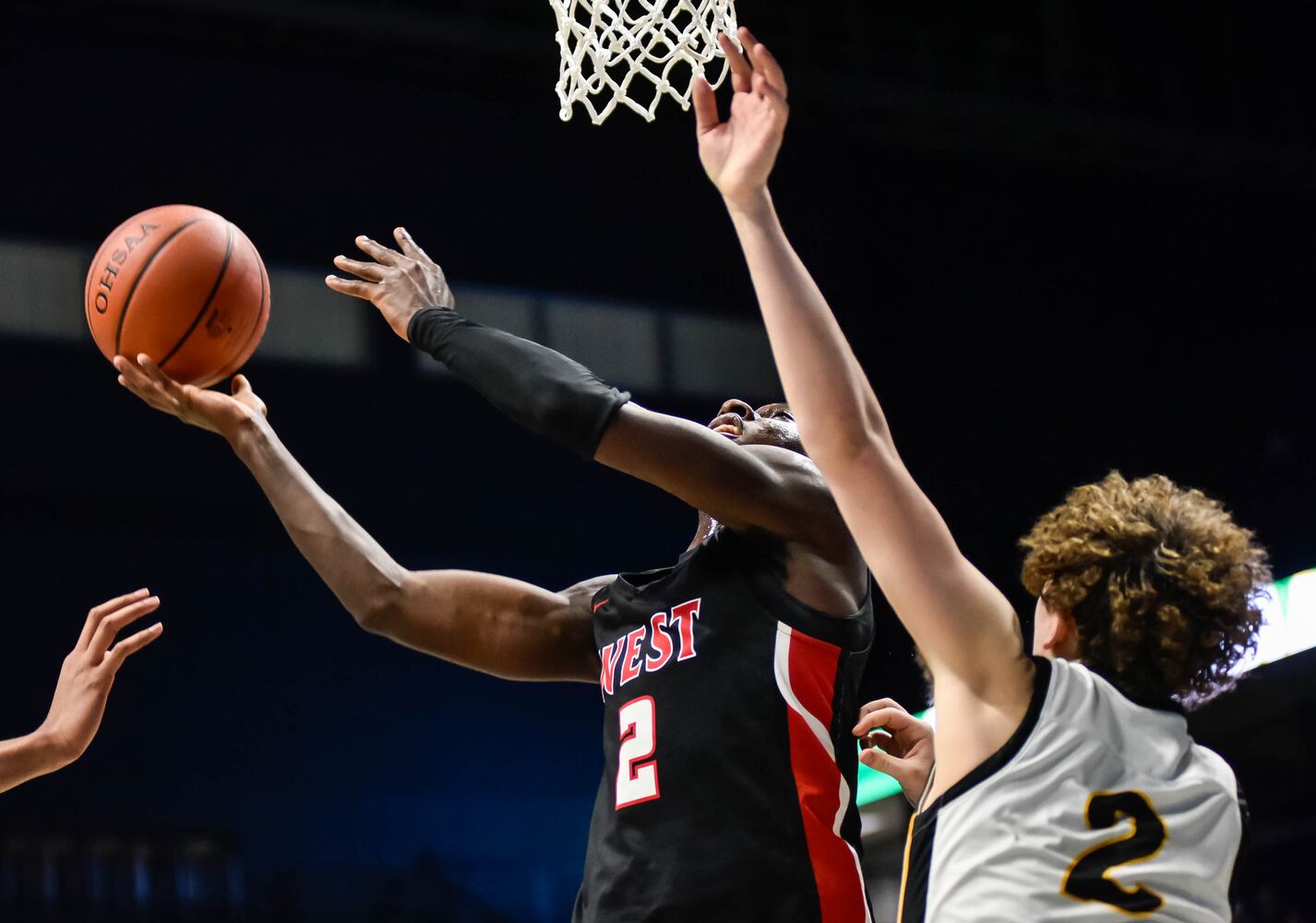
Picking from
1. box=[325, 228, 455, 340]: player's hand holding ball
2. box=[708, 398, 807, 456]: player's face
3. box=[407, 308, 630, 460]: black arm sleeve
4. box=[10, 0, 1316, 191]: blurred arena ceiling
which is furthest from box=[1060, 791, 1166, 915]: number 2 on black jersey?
box=[10, 0, 1316, 191]: blurred arena ceiling

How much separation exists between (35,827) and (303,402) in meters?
3.16

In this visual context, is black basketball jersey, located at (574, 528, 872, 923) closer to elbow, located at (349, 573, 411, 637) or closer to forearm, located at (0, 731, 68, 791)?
elbow, located at (349, 573, 411, 637)

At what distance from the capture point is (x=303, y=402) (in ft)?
30.3

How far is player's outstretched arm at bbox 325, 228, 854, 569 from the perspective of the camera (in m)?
2.56

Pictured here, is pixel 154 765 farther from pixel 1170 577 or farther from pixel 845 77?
pixel 1170 577

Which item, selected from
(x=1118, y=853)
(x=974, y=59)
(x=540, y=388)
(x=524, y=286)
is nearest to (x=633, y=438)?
(x=540, y=388)

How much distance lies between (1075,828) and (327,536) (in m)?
1.75

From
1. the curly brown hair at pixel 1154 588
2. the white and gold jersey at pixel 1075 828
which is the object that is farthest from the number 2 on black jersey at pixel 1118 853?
the curly brown hair at pixel 1154 588

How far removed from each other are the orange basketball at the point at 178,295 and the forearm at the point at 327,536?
20cm

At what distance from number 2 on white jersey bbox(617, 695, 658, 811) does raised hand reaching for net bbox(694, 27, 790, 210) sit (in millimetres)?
1050

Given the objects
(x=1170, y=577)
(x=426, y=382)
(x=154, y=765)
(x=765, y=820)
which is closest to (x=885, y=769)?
(x=765, y=820)

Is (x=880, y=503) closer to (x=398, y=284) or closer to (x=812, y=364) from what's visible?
(x=812, y=364)

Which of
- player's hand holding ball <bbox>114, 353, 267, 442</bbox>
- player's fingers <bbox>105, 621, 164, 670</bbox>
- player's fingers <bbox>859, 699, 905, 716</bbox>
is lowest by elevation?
player's fingers <bbox>859, 699, 905, 716</bbox>

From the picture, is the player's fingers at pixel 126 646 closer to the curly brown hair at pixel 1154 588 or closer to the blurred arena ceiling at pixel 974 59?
the curly brown hair at pixel 1154 588
